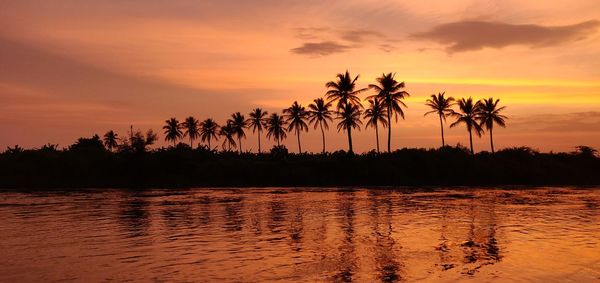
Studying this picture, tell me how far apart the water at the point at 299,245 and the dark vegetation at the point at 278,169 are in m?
39.8

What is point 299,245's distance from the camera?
736 inches

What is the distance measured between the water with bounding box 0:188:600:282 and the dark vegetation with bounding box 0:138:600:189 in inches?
1568

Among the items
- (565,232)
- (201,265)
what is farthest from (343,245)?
(565,232)

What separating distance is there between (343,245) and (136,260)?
711cm

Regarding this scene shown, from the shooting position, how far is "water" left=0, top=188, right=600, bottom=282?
14031 millimetres

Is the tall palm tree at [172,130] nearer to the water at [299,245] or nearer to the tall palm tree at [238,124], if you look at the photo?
the tall palm tree at [238,124]

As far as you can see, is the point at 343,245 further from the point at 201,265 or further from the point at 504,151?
the point at 504,151

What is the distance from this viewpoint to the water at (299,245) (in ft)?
46.0

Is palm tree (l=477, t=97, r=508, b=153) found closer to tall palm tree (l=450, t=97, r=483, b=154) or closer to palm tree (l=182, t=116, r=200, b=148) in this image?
tall palm tree (l=450, t=97, r=483, b=154)

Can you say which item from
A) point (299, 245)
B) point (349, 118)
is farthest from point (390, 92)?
point (299, 245)

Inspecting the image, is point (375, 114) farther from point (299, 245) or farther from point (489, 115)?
point (299, 245)

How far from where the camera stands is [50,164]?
7431 centimetres

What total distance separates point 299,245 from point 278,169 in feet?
182

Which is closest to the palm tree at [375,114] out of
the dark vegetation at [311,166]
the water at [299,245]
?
the dark vegetation at [311,166]
